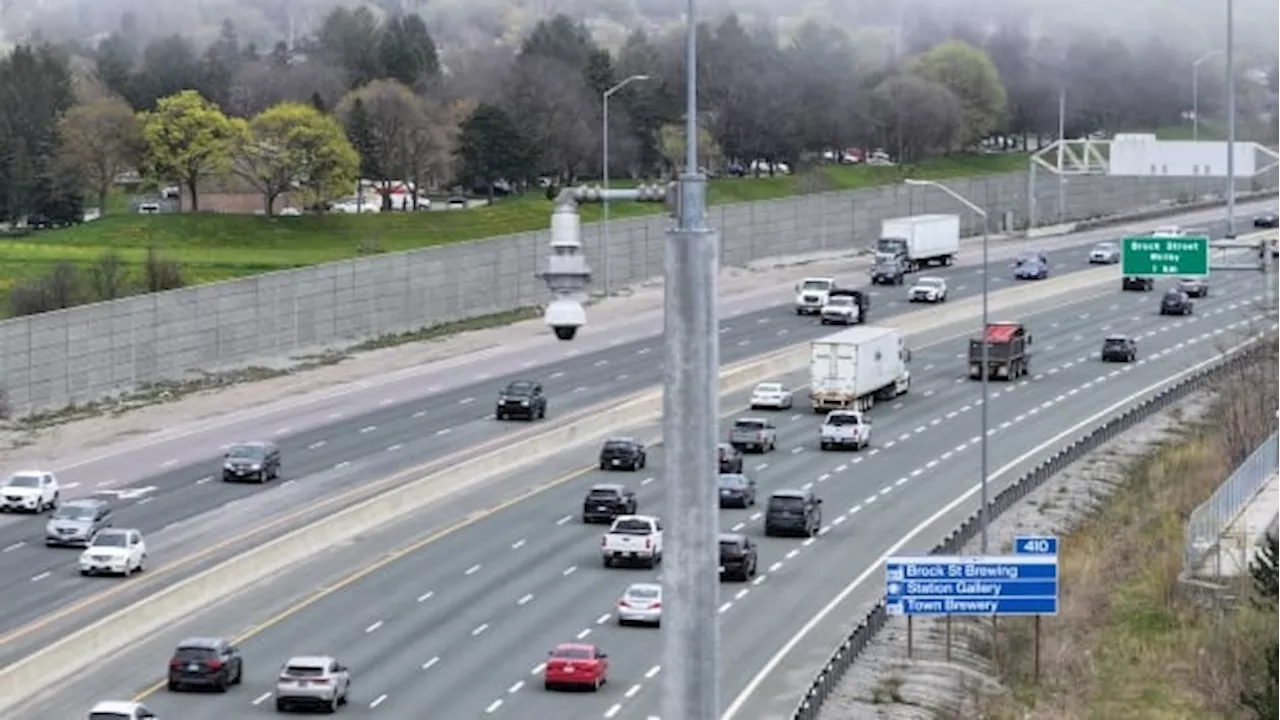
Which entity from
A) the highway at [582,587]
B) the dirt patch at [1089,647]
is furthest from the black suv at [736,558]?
the dirt patch at [1089,647]

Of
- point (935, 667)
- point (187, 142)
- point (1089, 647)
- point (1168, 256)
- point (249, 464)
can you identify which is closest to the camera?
point (935, 667)

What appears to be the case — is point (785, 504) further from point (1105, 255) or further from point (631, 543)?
point (1105, 255)

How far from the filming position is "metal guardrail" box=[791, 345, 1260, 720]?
1964 inches

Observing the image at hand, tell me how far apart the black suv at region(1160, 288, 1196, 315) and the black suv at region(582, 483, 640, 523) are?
5850 centimetres

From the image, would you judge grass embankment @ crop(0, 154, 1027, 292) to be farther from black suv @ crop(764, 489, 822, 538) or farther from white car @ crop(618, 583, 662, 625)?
white car @ crop(618, 583, 662, 625)

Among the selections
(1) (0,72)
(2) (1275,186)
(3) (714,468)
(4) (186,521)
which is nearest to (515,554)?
(4) (186,521)

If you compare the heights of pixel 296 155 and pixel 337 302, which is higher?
pixel 296 155

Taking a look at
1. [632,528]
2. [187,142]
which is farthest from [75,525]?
[187,142]

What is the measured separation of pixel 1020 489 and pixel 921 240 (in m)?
68.9

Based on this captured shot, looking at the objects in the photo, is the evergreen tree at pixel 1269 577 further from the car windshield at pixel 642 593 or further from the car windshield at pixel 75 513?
the car windshield at pixel 75 513

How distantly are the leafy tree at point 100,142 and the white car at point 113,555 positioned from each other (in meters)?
82.1

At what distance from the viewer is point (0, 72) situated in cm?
16225

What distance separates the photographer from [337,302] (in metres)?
114

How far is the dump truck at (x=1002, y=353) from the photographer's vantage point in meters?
103
